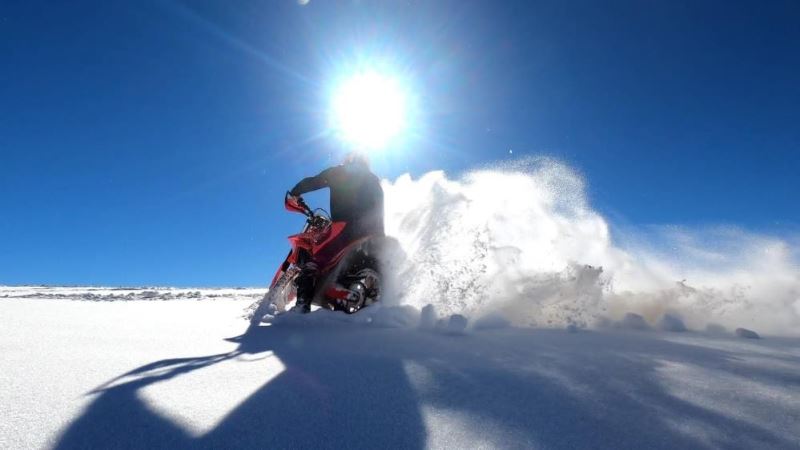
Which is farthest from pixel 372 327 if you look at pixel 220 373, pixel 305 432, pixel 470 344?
pixel 305 432

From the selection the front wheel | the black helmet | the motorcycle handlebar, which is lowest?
the front wheel

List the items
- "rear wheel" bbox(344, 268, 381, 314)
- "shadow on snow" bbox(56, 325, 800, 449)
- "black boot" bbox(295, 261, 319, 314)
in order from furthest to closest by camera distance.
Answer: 1. "rear wheel" bbox(344, 268, 381, 314)
2. "black boot" bbox(295, 261, 319, 314)
3. "shadow on snow" bbox(56, 325, 800, 449)

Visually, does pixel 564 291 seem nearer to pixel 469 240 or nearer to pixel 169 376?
pixel 469 240

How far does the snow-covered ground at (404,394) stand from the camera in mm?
1359

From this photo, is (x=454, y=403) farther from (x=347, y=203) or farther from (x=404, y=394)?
(x=347, y=203)

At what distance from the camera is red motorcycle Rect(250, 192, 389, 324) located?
5.04m

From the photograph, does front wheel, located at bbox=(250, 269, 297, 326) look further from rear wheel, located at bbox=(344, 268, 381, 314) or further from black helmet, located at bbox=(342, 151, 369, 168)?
black helmet, located at bbox=(342, 151, 369, 168)

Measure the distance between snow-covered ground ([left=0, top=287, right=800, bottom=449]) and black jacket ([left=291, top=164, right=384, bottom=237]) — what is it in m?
2.54

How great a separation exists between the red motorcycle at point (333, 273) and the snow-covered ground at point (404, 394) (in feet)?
6.09

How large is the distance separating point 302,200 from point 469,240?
2529 millimetres

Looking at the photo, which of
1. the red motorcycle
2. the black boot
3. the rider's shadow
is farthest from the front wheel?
the rider's shadow

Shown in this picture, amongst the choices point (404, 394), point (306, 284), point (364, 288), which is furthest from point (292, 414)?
point (364, 288)

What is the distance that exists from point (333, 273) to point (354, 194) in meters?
1.19

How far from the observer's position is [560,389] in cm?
182
